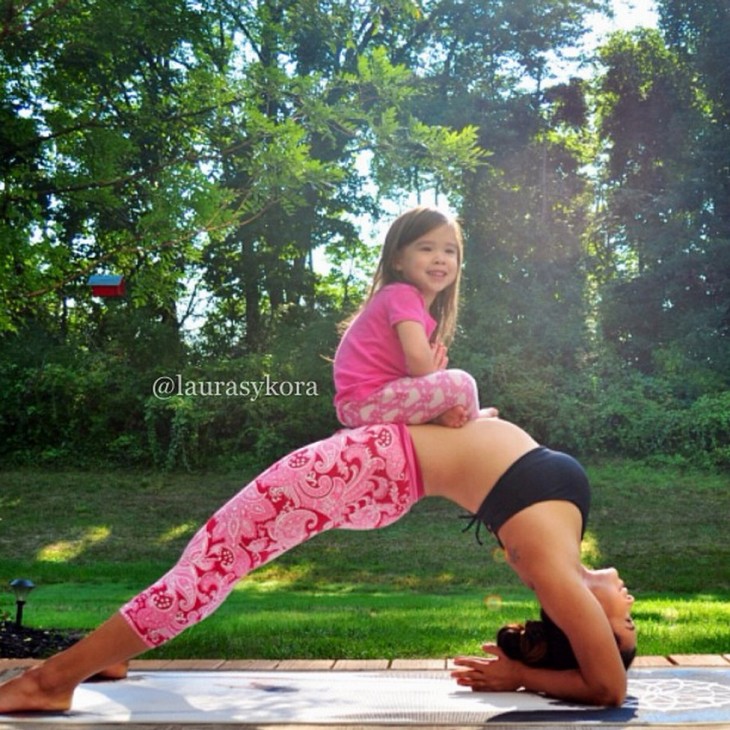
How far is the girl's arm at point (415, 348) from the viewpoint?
6.75 ft

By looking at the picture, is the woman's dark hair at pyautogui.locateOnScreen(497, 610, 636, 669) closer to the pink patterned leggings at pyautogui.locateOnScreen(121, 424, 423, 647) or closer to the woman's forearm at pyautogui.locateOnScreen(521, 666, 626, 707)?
the woman's forearm at pyautogui.locateOnScreen(521, 666, 626, 707)

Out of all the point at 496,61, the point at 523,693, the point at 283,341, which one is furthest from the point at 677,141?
the point at 523,693

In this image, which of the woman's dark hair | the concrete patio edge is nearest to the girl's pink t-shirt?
the woman's dark hair

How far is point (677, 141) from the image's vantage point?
43.4 feet

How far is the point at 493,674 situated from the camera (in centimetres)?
223

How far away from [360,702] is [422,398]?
2.05 ft

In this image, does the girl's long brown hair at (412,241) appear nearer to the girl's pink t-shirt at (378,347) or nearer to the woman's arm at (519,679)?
the girl's pink t-shirt at (378,347)

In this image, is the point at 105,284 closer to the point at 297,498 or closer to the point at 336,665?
the point at 336,665

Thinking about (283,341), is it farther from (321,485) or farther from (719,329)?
(321,485)

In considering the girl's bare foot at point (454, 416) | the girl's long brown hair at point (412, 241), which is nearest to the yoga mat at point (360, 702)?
the girl's bare foot at point (454, 416)

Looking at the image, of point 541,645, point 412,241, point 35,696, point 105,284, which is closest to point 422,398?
point 412,241

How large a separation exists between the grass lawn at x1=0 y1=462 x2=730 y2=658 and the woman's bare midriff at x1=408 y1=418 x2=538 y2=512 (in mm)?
1653

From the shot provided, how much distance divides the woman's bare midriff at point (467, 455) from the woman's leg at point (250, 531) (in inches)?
1.3

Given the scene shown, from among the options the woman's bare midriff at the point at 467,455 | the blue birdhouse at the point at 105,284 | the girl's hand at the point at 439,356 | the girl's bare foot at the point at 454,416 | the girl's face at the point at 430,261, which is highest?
the blue birdhouse at the point at 105,284
